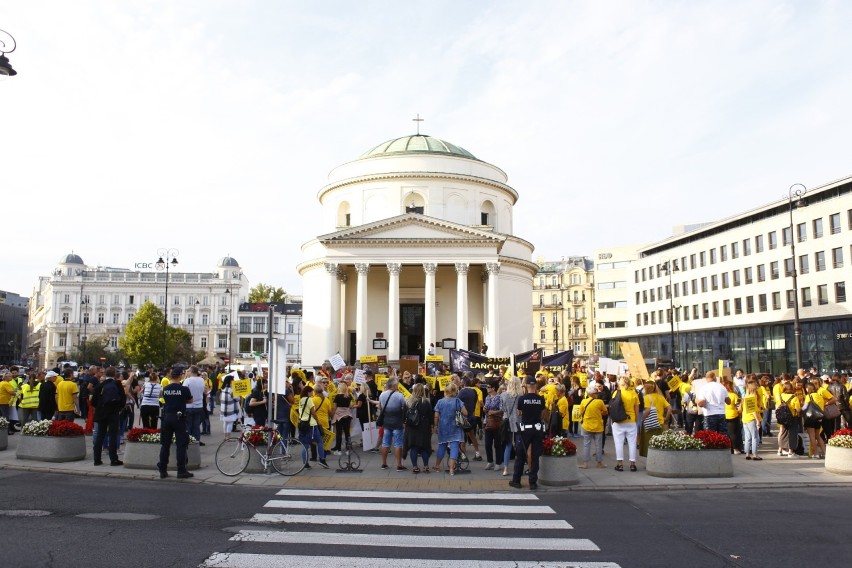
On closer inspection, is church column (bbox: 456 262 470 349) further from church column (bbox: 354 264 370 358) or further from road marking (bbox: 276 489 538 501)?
road marking (bbox: 276 489 538 501)

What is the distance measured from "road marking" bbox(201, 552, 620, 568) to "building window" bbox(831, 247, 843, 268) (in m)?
54.6

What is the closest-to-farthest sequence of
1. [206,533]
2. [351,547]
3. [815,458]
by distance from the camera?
[351,547], [206,533], [815,458]

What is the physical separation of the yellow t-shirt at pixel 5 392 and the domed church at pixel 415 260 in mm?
27047

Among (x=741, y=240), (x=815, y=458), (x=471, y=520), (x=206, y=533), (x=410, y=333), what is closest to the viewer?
(x=206, y=533)

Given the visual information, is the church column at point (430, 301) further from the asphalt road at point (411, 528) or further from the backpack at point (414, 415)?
the asphalt road at point (411, 528)

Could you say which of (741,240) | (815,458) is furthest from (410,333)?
(815,458)

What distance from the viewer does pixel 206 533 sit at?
9.08m

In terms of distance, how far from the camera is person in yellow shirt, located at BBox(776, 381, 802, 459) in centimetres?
1689

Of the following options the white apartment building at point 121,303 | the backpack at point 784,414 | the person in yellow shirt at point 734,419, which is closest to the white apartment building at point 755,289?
the person in yellow shirt at point 734,419

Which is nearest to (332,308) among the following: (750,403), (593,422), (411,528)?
(593,422)

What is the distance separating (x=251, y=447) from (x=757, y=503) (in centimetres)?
954

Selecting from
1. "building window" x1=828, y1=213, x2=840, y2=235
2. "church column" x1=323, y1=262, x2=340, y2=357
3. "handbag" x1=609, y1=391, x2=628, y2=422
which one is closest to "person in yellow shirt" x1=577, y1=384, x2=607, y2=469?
"handbag" x1=609, y1=391, x2=628, y2=422

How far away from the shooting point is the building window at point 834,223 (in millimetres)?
53438

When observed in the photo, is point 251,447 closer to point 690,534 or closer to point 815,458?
point 690,534
